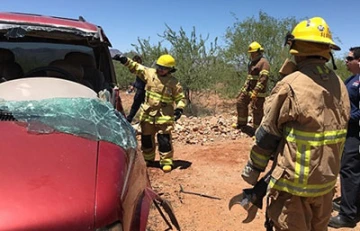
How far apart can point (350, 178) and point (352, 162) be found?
19cm

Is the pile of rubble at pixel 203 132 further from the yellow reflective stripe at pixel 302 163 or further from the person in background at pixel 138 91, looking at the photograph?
the yellow reflective stripe at pixel 302 163

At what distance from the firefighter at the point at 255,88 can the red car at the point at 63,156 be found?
18.5ft

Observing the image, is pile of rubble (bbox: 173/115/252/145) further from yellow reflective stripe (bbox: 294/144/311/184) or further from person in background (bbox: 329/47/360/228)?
yellow reflective stripe (bbox: 294/144/311/184)

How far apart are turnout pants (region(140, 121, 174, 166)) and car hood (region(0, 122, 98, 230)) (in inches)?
159

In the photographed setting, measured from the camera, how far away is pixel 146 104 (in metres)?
5.98

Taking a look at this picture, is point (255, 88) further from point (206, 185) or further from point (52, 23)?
point (52, 23)

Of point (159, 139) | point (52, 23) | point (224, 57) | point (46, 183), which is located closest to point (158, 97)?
point (159, 139)

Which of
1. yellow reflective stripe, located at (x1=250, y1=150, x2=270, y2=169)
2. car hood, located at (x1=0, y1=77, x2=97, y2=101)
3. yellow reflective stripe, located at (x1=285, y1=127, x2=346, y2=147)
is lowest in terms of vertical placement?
yellow reflective stripe, located at (x1=250, y1=150, x2=270, y2=169)

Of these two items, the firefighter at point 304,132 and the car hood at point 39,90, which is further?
the car hood at point 39,90

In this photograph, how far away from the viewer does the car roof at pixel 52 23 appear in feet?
10.5

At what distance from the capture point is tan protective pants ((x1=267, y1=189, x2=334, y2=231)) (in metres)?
2.54

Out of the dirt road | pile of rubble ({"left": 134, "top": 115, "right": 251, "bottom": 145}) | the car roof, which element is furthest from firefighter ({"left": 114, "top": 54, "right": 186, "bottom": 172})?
pile of rubble ({"left": 134, "top": 115, "right": 251, "bottom": 145})

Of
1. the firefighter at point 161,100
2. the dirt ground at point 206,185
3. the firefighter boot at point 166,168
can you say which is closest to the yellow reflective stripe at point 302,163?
the dirt ground at point 206,185

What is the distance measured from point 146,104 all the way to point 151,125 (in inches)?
14.2
